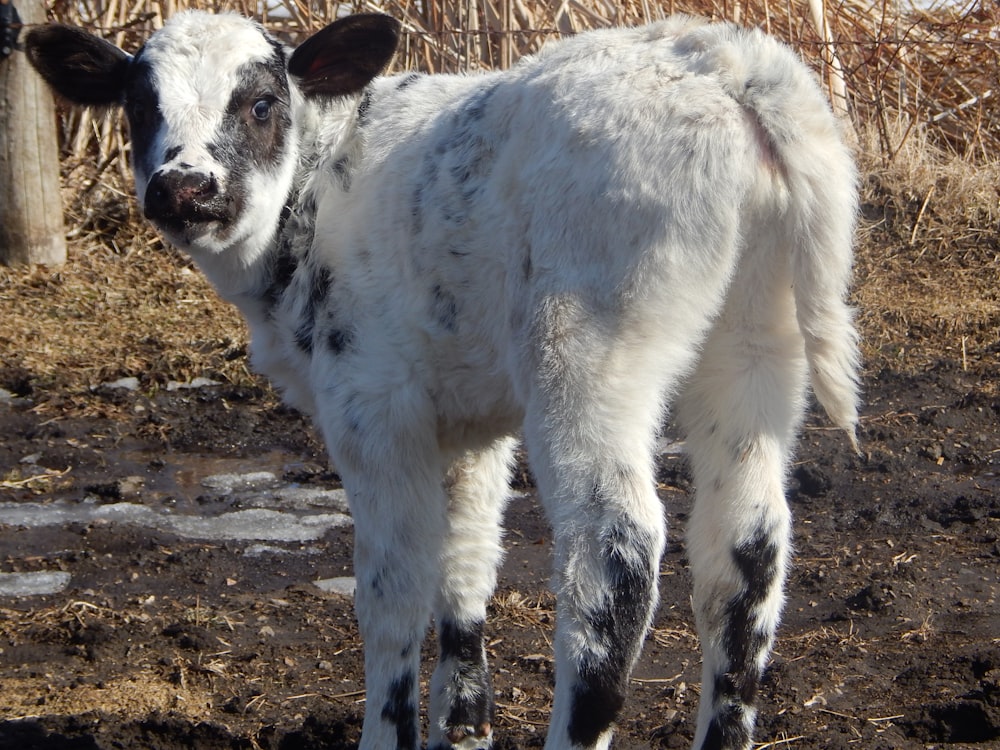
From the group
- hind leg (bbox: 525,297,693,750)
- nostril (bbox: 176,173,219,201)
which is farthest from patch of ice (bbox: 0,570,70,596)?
hind leg (bbox: 525,297,693,750)

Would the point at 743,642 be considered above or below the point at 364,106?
below

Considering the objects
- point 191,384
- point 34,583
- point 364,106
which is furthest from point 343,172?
point 191,384

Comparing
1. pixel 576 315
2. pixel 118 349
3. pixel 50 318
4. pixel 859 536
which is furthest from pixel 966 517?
pixel 50 318

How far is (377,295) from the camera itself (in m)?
3.76

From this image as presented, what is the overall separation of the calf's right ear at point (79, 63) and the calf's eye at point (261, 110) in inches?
23.3

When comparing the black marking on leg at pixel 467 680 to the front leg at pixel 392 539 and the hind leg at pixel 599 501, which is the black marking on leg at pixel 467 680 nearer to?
the front leg at pixel 392 539

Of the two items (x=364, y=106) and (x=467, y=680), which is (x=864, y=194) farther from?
(x=467, y=680)

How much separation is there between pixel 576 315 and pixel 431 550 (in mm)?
A: 1012

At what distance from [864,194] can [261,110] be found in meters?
6.10

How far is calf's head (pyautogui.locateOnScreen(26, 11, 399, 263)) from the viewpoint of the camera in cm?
382

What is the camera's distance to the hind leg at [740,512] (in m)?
3.49

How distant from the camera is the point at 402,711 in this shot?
3.82m

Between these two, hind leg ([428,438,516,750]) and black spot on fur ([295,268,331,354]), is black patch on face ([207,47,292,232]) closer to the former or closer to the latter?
black spot on fur ([295,268,331,354])

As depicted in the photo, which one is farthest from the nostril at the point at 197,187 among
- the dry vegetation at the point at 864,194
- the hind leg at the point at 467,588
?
the dry vegetation at the point at 864,194
